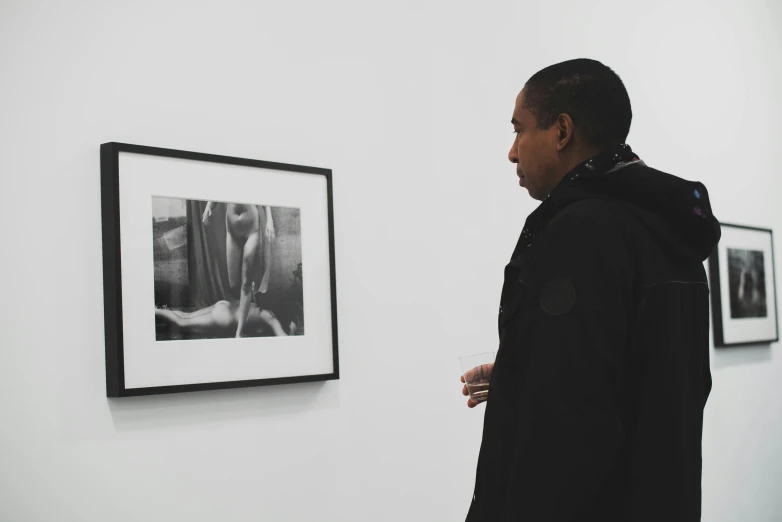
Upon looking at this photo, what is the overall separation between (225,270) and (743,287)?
10.1ft

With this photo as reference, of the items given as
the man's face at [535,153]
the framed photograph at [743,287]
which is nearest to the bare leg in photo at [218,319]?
the man's face at [535,153]

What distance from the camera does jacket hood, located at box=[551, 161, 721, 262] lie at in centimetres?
150

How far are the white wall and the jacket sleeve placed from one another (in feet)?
3.51

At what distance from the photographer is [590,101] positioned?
1599 mm

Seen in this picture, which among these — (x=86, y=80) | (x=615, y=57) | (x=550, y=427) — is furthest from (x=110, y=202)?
(x=615, y=57)

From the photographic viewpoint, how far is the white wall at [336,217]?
1.94 metres

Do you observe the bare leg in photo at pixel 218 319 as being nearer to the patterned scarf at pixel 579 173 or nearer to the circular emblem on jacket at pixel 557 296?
the patterned scarf at pixel 579 173

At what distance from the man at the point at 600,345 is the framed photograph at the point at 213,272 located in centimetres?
94

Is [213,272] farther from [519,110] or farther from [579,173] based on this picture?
[579,173]

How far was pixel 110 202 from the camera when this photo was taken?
2.03 metres

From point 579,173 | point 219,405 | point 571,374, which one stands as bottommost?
point 219,405

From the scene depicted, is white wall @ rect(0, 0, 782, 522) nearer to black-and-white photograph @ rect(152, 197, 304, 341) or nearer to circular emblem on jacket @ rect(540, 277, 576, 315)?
black-and-white photograph @ rect(152, 197, 304, 341)

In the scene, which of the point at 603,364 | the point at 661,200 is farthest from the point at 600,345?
the point at 661,200

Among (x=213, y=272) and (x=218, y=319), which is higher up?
(x=213, y=272)
